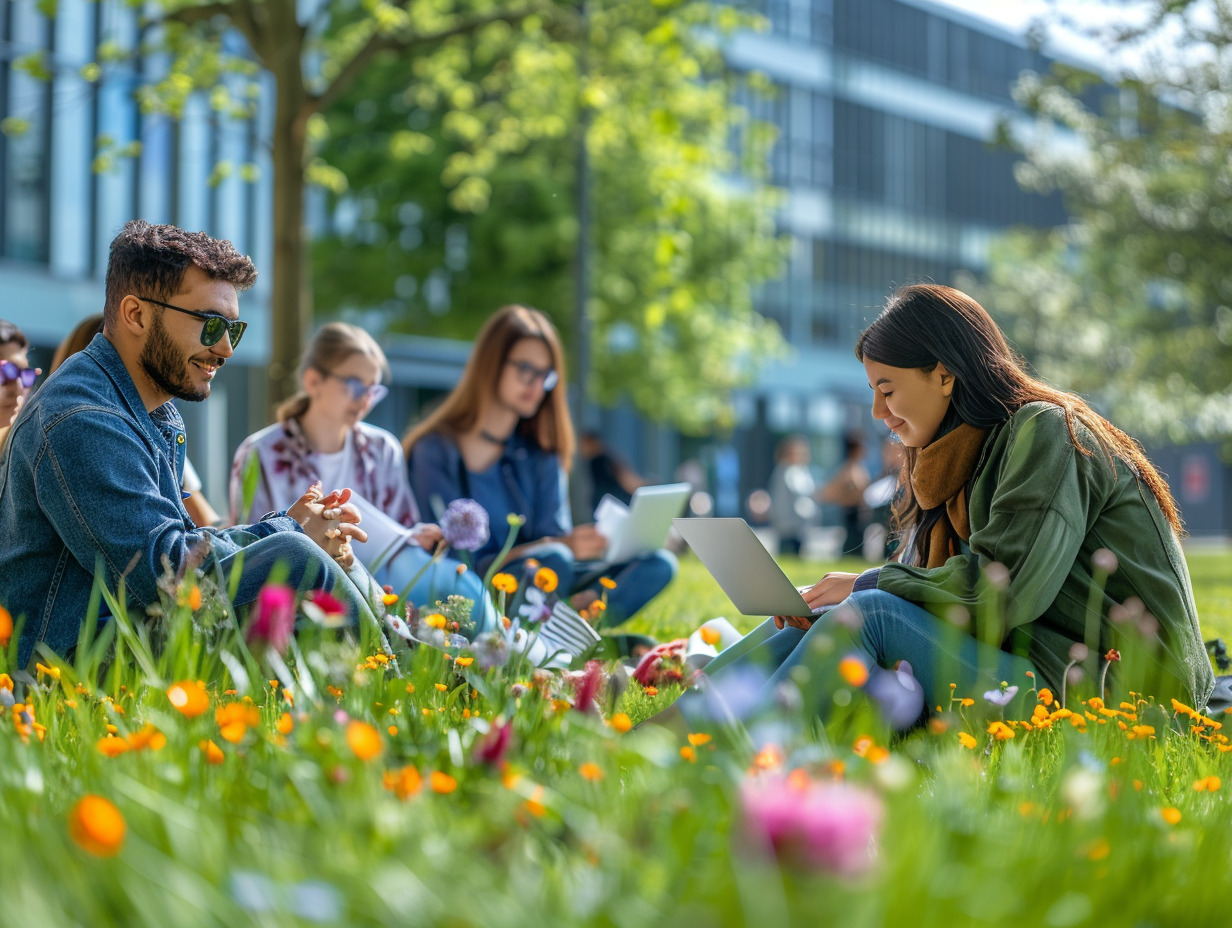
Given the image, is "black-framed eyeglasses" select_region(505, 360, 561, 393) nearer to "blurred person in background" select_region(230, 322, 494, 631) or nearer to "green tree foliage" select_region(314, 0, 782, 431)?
"blurred person in background" select_region(230, 322, 494, 631)

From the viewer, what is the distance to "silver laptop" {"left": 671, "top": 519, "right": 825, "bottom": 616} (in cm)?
358

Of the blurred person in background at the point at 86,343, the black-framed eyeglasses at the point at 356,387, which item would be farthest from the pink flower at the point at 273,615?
the black-framed eyeglasses at the point at 356,387

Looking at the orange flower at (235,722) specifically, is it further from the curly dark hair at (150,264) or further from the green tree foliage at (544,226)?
the green tree foliage at (544,226)

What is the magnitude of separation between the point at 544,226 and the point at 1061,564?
1776cm

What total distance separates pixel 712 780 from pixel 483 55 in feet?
44.9

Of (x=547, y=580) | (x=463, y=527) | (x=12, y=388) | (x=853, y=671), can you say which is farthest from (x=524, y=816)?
(x=12, y=388)

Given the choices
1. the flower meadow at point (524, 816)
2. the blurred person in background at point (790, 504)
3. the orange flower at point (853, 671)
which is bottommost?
the blurred person in background at point (790, 504)

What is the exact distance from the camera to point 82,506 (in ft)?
10.6

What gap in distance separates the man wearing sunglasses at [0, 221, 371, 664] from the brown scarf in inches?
63.3

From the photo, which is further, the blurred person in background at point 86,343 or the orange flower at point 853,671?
the blurred person in background at point 86,343

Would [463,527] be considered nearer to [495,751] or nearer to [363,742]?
[495,751]

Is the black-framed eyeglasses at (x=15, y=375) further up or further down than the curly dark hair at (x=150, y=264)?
further down

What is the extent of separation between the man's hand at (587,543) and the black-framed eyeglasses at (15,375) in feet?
8.18

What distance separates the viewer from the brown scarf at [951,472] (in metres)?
3.74
